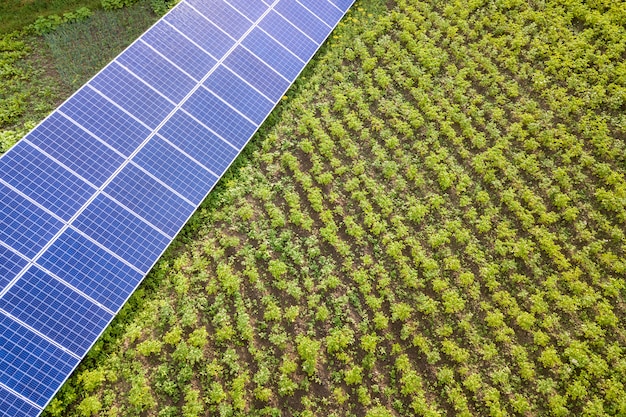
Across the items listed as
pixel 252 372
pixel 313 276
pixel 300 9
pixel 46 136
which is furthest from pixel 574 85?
pixel 46 136

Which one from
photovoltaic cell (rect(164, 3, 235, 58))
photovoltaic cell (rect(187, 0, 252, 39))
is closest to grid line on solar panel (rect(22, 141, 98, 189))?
photovoltaic cell (rect(164, 3, 235, 58))

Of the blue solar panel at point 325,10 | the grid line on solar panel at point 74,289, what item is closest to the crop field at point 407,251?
the blue solar panel at point 325,10

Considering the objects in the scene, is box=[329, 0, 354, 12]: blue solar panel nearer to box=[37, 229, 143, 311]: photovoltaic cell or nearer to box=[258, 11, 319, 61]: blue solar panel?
box=[258, 11, 319, 61]: blue solar panel

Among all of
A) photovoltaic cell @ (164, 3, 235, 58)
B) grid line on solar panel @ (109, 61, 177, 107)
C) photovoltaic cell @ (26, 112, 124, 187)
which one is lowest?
photovoltaic cell @ (26, 112, 124, 187)

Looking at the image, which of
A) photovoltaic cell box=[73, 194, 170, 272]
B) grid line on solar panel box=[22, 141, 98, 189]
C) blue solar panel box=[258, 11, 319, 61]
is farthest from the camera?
blue solar panel box=[258, 11, 319, 61]

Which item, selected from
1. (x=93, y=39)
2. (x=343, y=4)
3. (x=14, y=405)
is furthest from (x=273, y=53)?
(x=14, y=405)
